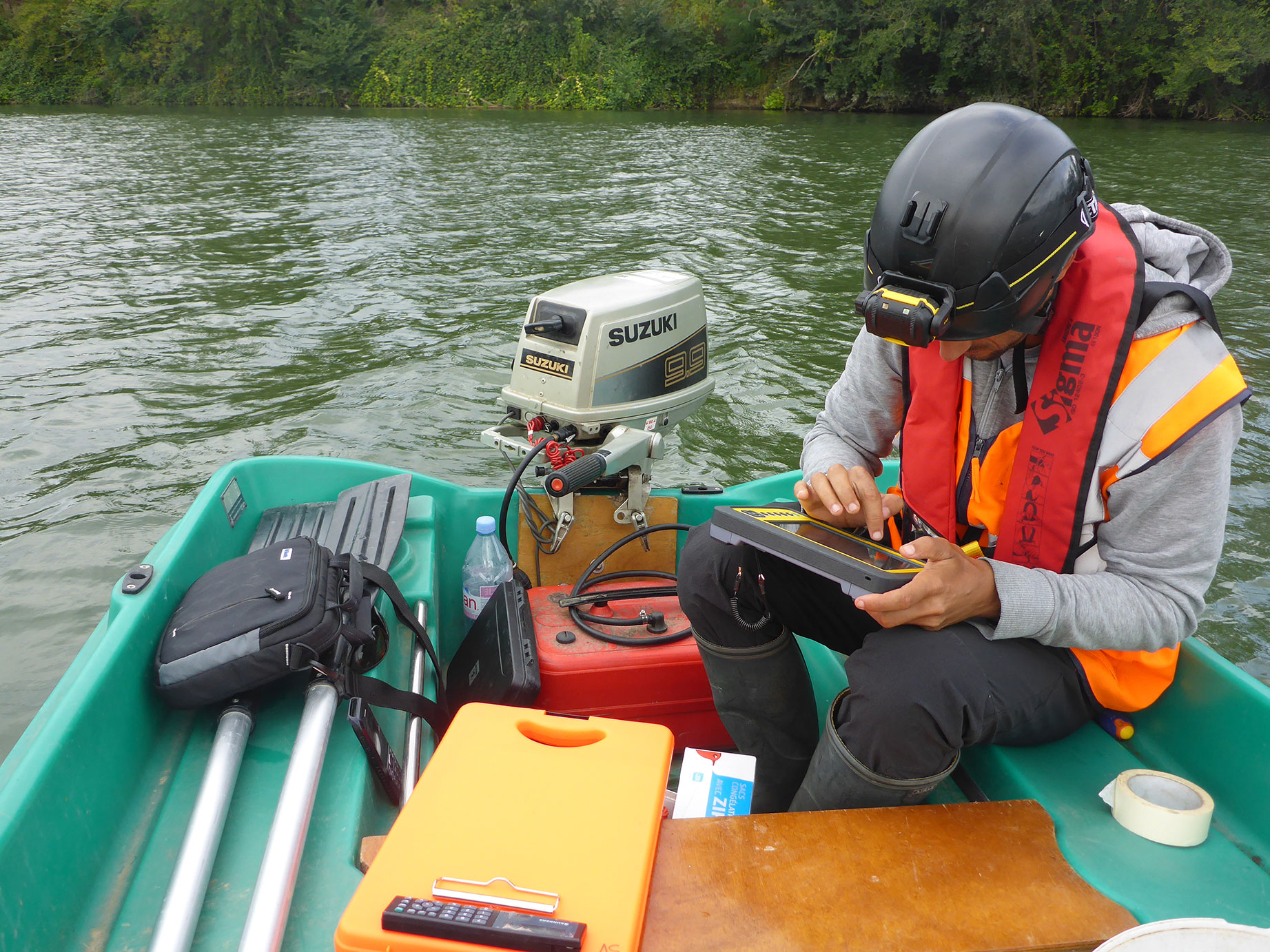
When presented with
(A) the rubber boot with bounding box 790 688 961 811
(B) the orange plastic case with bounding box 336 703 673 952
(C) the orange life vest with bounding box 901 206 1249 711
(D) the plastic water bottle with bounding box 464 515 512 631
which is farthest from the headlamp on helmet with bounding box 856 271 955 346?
(D) the plastic water bottle with bounding box 464 515 512 631

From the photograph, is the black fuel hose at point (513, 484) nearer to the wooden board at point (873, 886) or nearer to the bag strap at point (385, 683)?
the bag strap at point (385, 683)

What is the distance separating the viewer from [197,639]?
150 cm

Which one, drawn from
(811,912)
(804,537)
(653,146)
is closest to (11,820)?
(811,912)

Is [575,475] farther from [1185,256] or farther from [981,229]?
[1185,256]

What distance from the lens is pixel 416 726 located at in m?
1.69

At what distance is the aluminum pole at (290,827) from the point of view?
1.15 meters

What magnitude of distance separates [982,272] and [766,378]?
458 cm

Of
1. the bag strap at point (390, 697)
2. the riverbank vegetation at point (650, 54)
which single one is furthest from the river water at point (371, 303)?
the riverbank vegetation at point (650, 54)

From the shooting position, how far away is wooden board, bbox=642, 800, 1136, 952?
3.62 feet

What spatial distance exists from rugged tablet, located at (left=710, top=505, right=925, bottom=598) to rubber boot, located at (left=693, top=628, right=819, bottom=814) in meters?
0.26

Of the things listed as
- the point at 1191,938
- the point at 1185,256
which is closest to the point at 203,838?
the point at 1191,938

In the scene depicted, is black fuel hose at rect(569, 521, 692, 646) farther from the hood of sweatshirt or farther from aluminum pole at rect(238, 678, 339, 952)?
A: the hood of sweatshirt

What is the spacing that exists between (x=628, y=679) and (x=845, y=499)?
2.26 feet

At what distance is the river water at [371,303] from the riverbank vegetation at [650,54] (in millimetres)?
7688
